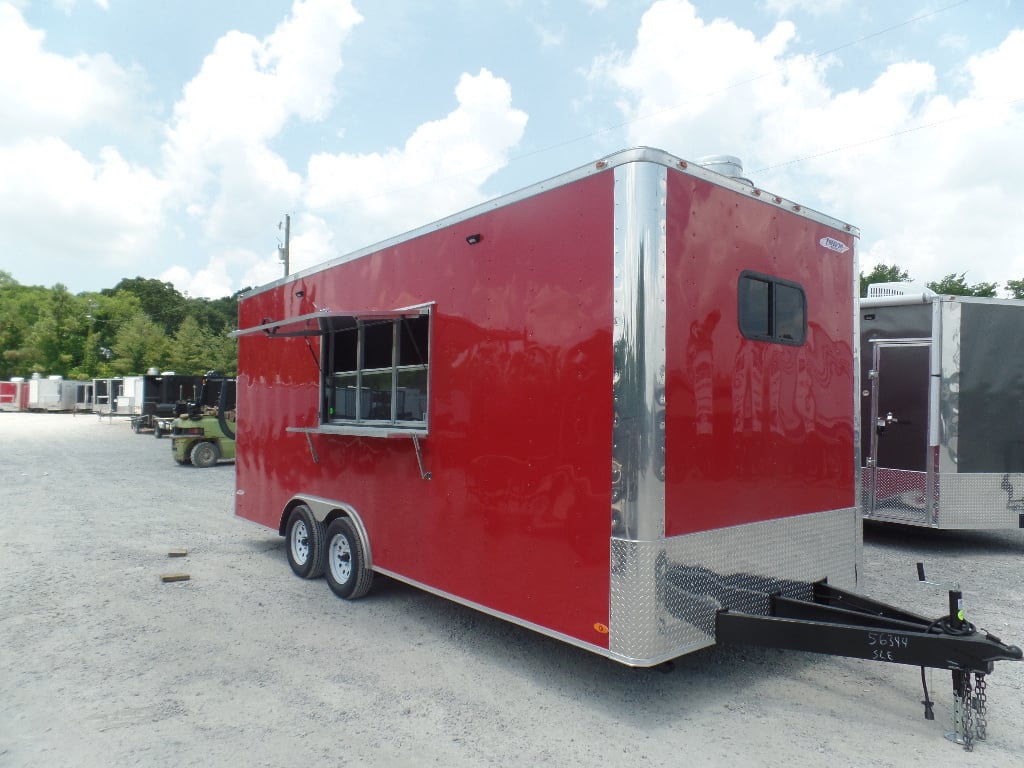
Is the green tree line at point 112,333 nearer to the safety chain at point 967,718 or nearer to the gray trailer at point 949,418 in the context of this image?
the gray trailer at point 949,418

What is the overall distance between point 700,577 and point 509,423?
52.6 inches

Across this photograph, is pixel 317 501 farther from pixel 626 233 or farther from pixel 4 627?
pixel 626 233

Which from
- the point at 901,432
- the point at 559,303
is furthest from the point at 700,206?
the point at 901,432

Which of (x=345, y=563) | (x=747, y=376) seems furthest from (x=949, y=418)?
(x=345, y=563)

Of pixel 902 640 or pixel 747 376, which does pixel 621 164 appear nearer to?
pixel 747 376

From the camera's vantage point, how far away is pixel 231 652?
174 inches

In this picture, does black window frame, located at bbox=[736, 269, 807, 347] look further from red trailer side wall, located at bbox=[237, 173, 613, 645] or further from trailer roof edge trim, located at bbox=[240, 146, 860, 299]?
red trailer side wall, located at bbox=[237, 173, 613, 645]

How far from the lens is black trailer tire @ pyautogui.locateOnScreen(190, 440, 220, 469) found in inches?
631

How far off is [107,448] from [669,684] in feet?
65.1

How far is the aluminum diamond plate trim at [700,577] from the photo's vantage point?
128 inches

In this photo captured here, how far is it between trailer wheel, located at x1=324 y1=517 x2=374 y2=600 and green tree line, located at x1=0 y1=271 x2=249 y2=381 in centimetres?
2714

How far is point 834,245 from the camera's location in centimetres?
451

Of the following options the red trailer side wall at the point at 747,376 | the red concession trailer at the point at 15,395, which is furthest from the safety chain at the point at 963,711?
the red concession trailer at the point at 15,395

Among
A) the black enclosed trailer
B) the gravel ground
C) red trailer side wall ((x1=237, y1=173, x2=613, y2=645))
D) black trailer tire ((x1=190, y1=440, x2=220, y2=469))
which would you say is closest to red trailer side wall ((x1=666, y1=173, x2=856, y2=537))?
red trailer side wall ((x1=237, y1=173, x2=613, y2=645))
